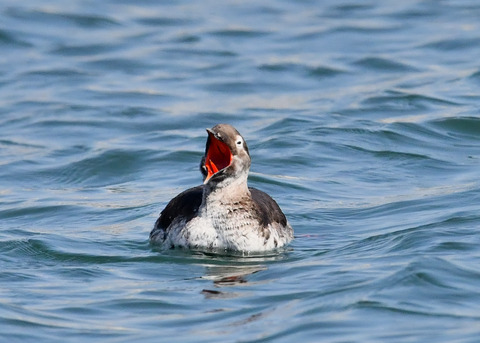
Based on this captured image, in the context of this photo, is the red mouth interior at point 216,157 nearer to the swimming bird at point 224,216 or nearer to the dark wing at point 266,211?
the swimming bird at point 224,216

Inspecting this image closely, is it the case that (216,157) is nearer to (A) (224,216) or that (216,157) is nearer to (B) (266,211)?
(A) (224,216)

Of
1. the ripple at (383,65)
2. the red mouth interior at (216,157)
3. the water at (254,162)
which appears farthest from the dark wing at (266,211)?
the ripple at (383,65)

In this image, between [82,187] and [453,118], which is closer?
[82,187]

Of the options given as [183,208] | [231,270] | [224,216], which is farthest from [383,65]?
[231,270]

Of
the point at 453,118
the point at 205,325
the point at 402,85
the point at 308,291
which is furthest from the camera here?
the point at 402,85

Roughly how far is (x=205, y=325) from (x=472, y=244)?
353cm

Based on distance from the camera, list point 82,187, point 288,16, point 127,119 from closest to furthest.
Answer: point 82,187 → point 127,119 → point 288,16

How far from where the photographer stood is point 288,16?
28.2 metres

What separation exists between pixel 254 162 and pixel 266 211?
492cm

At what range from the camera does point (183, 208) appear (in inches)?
485

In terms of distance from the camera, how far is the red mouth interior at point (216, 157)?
Answer: 1172 centimetres

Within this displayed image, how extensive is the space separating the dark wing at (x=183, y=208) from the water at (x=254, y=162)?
16.2 inches

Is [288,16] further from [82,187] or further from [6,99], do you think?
[82,187]

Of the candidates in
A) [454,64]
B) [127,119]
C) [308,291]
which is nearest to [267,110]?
[127,119]
